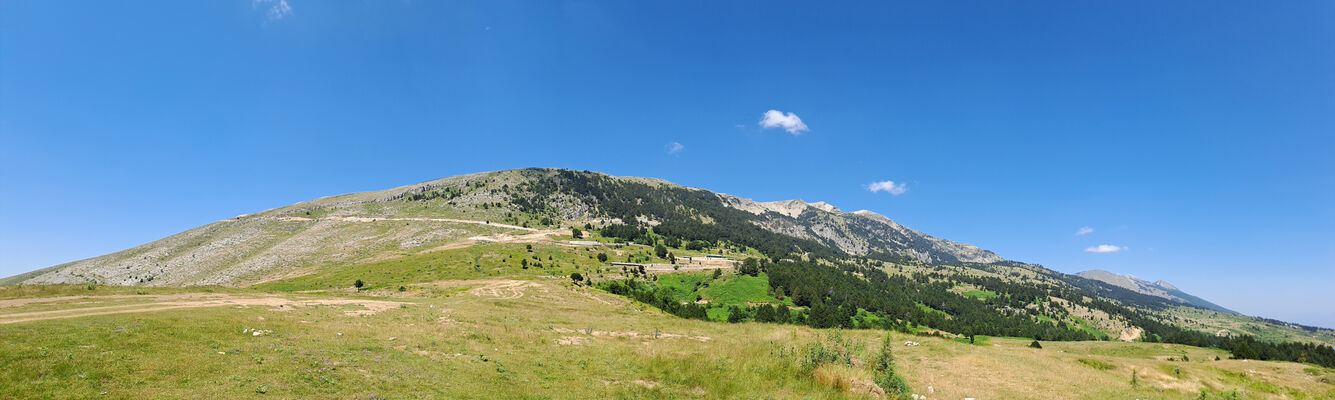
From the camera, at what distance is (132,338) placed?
1938 centimetres

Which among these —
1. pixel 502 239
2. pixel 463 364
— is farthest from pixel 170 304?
pixel 502 239

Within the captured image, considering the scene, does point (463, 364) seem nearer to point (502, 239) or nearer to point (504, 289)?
point (504, 289)

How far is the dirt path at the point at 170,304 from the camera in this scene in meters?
25.1

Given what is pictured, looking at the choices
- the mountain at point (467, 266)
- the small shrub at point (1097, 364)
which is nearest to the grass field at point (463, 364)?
the small shrub at point (1097, 364)

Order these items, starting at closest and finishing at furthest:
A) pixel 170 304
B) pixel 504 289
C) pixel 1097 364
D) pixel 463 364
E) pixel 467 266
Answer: pixel 463 364 → pixel 1097 364 → pixel 170 304 → pixel 504 289 → pixel 467 266

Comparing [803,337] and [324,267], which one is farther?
[324,267]

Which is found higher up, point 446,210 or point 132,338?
point 446,210

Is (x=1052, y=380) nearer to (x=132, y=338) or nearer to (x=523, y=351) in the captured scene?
(x=523, y=351)

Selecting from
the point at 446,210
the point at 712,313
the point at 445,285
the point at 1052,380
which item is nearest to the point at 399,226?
the point at 446,210

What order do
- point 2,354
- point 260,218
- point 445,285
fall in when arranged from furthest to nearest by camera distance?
point 260,218, point 445,285, point 2,354

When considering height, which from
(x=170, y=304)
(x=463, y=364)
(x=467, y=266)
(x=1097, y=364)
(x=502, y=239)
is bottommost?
(x=1097, y=364)

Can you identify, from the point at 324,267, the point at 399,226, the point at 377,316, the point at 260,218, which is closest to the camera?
the point at 377,316

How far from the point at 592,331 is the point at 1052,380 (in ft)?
100

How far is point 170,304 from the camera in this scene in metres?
32.8
